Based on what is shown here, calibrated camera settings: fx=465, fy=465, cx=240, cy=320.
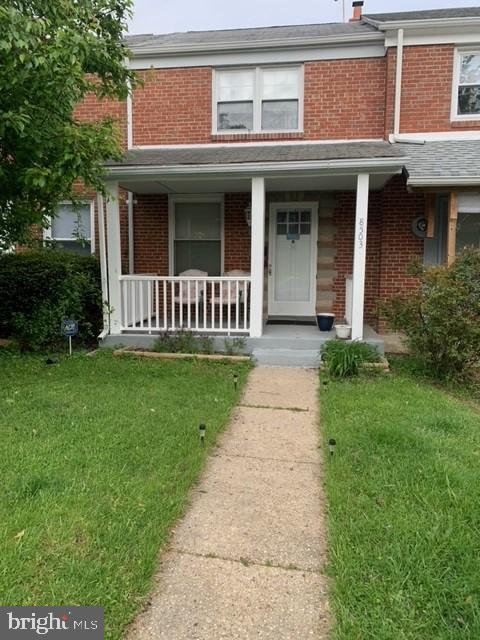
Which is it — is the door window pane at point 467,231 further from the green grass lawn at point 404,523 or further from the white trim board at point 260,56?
the green grass lawn at point 404,523

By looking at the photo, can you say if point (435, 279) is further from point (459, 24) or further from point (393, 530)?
point (459, 24)

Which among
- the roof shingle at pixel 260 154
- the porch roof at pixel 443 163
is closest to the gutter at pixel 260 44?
the roof shingle at pixel 260 154

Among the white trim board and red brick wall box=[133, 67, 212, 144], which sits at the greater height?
the white trim board

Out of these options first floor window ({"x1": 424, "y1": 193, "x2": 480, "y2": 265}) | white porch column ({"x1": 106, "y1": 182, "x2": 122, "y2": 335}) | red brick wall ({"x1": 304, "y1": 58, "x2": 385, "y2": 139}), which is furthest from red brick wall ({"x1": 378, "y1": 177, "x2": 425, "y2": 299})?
white porch column ({"x1": 106, "y1": 182, "x2": 122, "y2": 335})

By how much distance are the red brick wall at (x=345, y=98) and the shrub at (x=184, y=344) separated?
448 cm

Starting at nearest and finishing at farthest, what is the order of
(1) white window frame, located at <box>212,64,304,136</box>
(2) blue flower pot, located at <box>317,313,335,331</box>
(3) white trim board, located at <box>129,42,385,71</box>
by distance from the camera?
(2) blue flower pot, located at <box>317,313,335,331</box>
(3) white trim board, located at <box>129,42,385,71</box>
(1) white window frame, located at <box>212,64,304,136</box>

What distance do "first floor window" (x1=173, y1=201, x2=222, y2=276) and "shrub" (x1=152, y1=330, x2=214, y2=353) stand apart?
244 centimetres

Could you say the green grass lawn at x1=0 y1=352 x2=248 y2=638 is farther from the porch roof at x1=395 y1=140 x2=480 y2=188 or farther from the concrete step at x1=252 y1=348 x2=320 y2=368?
the porch roof at x1=395 y1=140 x2=480 y2=188

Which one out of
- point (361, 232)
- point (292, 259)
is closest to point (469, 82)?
point (361, 232)

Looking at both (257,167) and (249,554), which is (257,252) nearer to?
(257,167)

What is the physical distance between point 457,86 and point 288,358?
5814 millimetres

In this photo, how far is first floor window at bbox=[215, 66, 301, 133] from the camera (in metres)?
8.85

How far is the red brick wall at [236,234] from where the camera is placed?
908cm

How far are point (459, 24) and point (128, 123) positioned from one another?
6.22 meters
